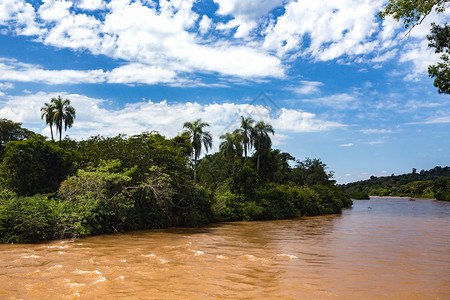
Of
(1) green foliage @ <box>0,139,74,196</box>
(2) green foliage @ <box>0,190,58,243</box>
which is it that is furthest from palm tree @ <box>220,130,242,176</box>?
(2) green foliage @ <box>0,190,58,243</box>

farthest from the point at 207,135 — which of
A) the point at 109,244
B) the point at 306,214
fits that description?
the point at 109,244

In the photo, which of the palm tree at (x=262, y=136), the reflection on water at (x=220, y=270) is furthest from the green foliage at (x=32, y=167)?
the palm tree at (x=262, y=136)

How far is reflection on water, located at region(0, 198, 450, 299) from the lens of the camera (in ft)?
25.7

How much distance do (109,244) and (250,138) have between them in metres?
31.7

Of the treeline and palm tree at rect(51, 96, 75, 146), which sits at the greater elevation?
palm tree at rect(51, 96, 75, 146)

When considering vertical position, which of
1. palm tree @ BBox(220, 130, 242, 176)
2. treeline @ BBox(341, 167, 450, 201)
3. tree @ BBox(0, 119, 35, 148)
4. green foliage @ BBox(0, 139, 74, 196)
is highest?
tree @ BBox(0, 119, 35, 148)

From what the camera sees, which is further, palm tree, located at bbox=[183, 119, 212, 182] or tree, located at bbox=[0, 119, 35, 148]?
tree, located at bbox=[0, 119, 35, 148]

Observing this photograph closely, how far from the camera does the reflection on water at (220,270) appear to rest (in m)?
7.83

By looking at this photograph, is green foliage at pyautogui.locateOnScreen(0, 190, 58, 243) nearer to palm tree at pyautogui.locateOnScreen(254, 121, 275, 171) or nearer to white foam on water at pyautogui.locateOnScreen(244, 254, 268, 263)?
white foam on water at pyautogui.locateOnScreen(244, 254, 268, 263)

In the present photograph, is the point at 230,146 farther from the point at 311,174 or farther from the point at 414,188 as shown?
the point at 414,188

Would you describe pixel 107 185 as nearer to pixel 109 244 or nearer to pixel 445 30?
pixel 109 244

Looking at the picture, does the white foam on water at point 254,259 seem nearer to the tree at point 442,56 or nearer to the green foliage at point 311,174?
the tree at point 442,56

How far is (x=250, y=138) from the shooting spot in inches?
1775

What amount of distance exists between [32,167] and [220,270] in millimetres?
23603
